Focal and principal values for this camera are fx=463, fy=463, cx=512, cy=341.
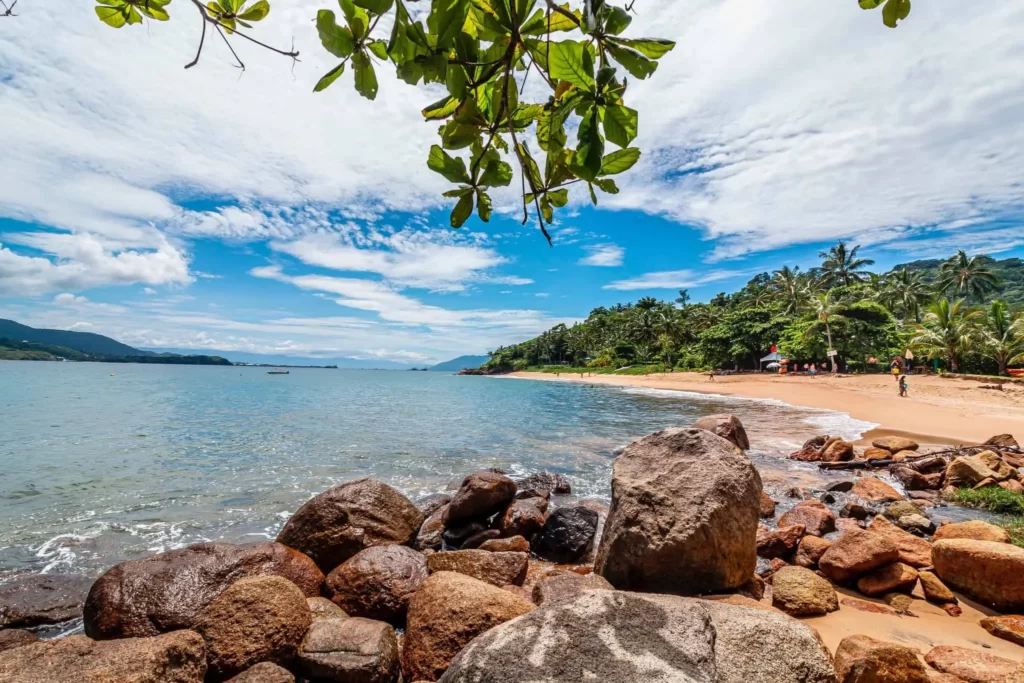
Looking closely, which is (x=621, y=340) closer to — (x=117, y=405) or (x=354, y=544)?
(x=117, y=405)

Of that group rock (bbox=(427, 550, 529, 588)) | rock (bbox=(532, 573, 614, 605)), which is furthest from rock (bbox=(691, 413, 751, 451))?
rock (bbox=(532, 573, 614, 605))

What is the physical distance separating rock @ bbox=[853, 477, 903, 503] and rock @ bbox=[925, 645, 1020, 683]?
21.1 feet

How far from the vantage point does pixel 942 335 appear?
108ft

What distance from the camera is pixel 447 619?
3770 millimetres

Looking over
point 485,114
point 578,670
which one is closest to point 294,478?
point 578,670

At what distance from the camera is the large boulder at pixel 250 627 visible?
367 cm

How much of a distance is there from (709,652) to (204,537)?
8406mm

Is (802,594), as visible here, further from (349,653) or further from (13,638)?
(13,638)

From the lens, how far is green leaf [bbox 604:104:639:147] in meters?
1.12

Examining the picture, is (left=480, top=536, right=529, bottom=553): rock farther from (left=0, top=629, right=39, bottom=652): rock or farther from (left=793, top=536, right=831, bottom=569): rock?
(left=0, top=629, right=39, bottom=652): rock

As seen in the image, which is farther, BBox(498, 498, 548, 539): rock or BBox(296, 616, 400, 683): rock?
BBox(498, 498, 548, 539): rock

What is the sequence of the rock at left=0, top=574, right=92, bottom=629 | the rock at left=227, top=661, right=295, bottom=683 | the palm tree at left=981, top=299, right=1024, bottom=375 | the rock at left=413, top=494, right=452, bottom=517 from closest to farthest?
the rock at left=227, top=661, right=295, bottom=683
the rock at left=0, top=574, right=92, bottom=629
the rock at left=413, top=494, right=452, bottom=517
the palm tree at left=981, top=299, right=1024, bottom=375

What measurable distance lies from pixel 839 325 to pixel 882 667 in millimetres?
45478

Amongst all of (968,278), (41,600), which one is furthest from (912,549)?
(968,278)
